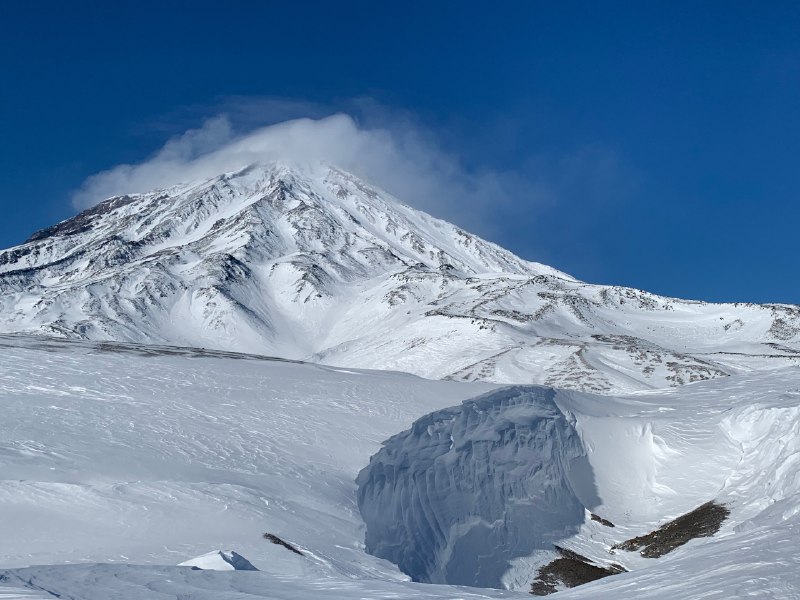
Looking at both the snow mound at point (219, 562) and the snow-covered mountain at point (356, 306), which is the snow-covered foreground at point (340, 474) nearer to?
the snow mound at point (219, 562)

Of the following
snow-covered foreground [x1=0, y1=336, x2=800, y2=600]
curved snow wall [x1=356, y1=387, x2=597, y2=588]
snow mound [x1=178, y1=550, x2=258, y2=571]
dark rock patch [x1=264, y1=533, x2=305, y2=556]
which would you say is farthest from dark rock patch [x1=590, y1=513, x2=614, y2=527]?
snow mound [x1=178, y1=550, x2=258, y2=571]

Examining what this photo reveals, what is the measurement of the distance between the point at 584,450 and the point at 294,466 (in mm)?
15045

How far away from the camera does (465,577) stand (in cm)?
2412

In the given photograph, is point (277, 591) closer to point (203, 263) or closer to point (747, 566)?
point (747, 566)

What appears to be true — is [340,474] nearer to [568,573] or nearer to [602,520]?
[568,573]

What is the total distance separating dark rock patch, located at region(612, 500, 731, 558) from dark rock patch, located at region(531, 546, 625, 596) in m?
1.57

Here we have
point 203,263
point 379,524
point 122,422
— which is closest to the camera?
point 379,524

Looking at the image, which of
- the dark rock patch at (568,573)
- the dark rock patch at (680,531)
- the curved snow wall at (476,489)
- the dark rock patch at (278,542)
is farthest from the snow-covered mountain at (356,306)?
the dark rock patch at (278,542)

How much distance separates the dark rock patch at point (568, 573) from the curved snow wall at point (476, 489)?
3.84ft

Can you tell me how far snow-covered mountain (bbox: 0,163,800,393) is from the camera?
7400 centimetres

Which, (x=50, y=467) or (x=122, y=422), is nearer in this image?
(x=50, y=467)

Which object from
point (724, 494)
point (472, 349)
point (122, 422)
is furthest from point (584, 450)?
point (472, 349)

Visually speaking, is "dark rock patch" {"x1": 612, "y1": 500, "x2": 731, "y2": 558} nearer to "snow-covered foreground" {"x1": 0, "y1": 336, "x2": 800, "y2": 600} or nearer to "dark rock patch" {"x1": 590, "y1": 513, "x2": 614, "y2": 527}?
"snow-covered foreground" {"x1": 0, "y1": 336, "x2": 800, "y2": 600}

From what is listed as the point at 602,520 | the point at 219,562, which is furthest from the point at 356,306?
the point at 219,562
